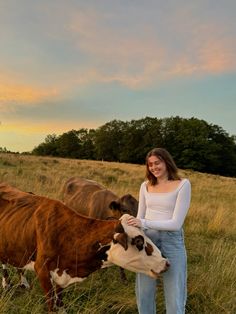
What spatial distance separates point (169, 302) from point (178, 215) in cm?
94

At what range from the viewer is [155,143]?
266 feet

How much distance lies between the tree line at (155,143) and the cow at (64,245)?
69.1 metres

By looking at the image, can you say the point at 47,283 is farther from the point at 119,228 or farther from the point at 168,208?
the point at 168,208

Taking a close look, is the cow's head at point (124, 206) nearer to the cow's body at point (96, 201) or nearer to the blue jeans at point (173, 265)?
the cow's body at point (96, 201)

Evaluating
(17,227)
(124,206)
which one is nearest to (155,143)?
(124,206)

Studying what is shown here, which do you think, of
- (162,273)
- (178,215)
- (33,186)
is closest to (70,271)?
(162,273)

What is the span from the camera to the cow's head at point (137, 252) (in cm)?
417

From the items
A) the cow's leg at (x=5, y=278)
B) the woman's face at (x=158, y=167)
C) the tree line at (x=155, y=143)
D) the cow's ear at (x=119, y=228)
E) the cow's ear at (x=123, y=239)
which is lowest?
the cow's leg at (x=5, y=278)

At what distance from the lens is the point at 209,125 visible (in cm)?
9038

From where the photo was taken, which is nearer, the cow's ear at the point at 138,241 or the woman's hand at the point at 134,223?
the cow's ear at the point at 138,241

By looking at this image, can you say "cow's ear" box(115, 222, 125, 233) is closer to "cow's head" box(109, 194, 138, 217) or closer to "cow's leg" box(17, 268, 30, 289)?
"cow's leg" box(17, 268, 30, 289)

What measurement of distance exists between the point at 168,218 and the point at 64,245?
3.86 feet

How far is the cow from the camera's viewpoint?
4211 millimetres

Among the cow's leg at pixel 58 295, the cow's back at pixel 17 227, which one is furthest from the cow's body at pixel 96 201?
the cow's leg at pixel 58 295
